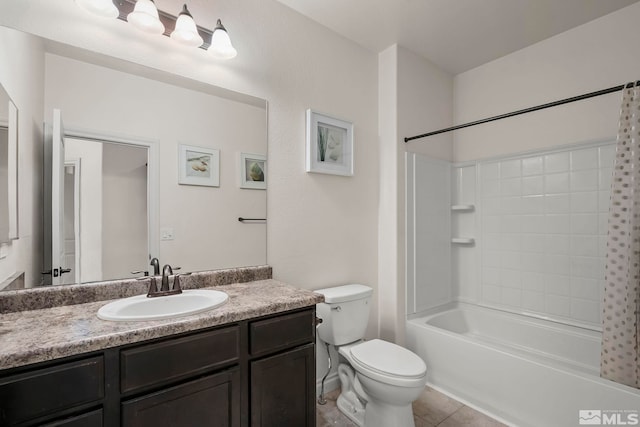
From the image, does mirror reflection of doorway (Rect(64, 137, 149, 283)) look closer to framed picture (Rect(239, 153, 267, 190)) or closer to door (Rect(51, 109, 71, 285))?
Answer: door (Rect(51, 109, 71, 285))

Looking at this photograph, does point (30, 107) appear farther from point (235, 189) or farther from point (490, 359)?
point (490, 359)

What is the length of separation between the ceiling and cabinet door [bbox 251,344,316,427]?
207 cm

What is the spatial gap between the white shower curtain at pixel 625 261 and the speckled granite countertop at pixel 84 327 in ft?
5.00

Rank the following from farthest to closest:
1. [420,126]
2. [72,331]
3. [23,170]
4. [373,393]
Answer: [420,126] < [373,393] < [23,170] < [72,331]

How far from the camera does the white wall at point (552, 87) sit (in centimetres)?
207

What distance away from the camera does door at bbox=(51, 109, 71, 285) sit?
126 centimetres

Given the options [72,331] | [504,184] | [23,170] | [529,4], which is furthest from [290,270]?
[529,4]

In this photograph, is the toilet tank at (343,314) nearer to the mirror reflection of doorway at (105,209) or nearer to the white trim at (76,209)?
the mirror reflection of doorway at (105,209)

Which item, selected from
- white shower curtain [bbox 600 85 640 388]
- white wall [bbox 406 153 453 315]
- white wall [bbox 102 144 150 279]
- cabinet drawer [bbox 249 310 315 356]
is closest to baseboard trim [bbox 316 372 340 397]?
white wall [bbox 406 153 453 315]

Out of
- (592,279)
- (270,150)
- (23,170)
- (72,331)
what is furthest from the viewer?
(592,279)

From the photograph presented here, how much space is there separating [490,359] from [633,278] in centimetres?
88

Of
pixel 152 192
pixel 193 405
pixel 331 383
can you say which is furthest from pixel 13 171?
pixel 331 383

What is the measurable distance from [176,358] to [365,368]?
1021 millimetres

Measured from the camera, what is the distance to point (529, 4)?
6.41ft
